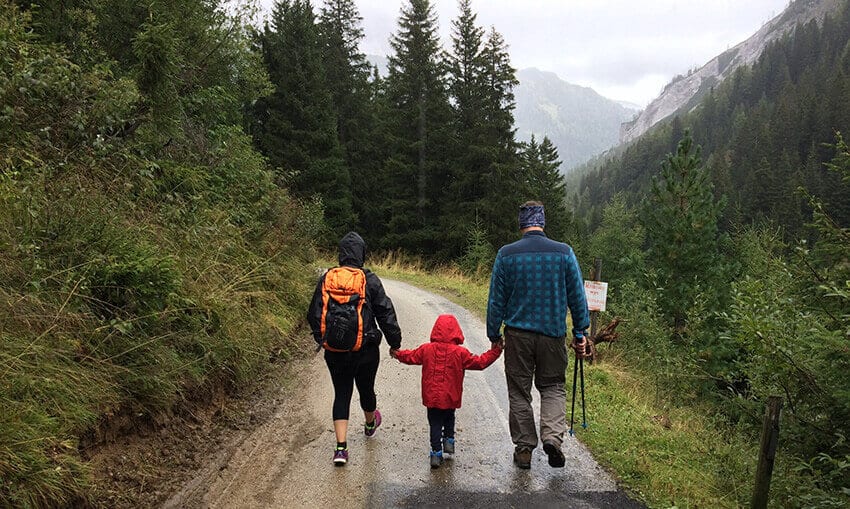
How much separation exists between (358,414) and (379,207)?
79.7ft

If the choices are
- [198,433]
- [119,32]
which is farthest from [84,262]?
[119,32]

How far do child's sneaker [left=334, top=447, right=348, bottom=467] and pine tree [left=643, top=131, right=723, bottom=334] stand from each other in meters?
14.8

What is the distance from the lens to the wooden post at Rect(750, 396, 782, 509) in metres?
3.13

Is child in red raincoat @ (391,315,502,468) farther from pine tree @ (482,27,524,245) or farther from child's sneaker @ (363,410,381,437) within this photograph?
pine tree @ (482,27,524,245)

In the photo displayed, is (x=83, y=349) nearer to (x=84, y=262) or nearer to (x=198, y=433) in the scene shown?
(x=84, y=262)

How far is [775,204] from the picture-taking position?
65.8 metres

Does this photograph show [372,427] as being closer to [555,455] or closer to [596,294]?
[555,455]

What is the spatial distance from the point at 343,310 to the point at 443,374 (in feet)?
3.43

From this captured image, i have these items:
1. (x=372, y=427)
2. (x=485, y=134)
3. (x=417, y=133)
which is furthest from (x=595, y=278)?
(x=417, y=133)

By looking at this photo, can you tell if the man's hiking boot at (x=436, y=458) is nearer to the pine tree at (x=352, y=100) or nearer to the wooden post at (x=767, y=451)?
the wooden post at (x=767, y=451)

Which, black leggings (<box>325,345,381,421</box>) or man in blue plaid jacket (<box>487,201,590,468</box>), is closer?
man in blue plaid jacket (<box>487,201,590,468</box>)

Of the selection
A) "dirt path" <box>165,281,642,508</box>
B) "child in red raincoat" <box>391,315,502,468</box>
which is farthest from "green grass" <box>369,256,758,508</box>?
"child in red raincoat" <box>391,315,502,468</box>

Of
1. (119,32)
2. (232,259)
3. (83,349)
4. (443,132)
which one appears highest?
(443,132)

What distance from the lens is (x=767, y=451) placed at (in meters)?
3.17
